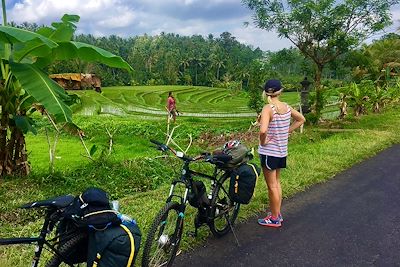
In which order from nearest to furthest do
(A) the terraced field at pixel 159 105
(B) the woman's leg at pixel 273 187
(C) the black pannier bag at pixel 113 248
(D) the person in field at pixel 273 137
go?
(C) the black pannier bag at pixel 113 248, (D) the person in field at pixel 273 137, (B) the woman's leg at pixel 273 187, (A) the terraced field at pixel 159 105

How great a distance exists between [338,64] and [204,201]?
10.7 meters

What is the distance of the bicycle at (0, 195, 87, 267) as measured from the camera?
2.19 meters

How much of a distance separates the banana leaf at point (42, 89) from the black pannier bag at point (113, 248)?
1968 mm

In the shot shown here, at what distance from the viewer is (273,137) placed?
4.07 metres

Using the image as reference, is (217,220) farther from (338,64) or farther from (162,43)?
(162,43)

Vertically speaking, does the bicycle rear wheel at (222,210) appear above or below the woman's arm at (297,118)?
below

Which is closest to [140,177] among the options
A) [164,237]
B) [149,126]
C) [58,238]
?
[164,237]

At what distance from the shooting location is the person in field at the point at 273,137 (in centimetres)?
398

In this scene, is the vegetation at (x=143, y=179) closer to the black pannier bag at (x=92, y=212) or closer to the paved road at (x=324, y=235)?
the paved road at (x=324, y=235)

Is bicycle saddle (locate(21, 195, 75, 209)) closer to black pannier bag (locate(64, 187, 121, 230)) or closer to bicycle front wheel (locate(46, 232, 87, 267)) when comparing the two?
black pannier bag (locate(64, 187, 121, 230))

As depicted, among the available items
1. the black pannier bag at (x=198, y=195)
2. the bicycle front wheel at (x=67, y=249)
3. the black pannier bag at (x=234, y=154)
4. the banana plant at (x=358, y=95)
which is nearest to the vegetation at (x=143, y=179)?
A: the black pannier bag at (x=198, y=195)

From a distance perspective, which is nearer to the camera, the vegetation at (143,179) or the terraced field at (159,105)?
the vegetation at (143,179)

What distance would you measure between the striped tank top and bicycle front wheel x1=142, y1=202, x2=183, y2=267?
1.37 meters

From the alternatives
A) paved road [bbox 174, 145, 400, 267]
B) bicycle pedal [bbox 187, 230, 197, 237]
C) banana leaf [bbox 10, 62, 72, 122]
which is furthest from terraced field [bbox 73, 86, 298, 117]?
bicycle pedal [bbox 187, 230, 197, 237]
